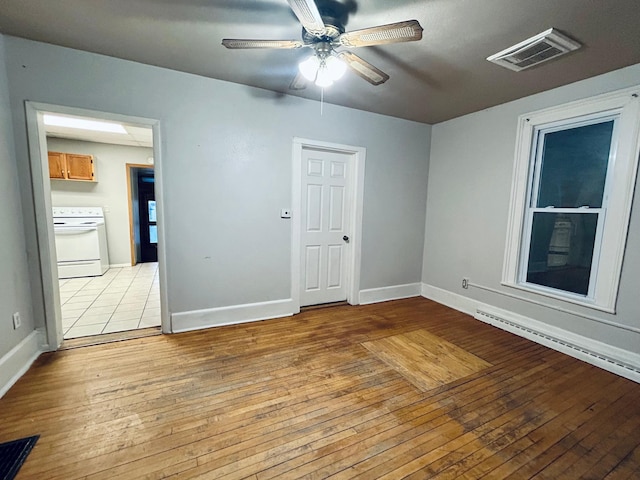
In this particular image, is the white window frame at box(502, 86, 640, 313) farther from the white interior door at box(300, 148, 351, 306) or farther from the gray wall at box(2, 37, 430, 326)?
the white interior door at box(300, 148, 351, 306)

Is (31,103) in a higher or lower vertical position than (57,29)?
lower

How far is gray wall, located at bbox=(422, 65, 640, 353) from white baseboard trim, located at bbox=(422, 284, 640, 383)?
0.06m

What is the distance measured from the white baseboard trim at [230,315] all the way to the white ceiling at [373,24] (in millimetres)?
2401

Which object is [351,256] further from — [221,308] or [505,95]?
[505,95]

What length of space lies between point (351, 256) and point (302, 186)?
1166mm

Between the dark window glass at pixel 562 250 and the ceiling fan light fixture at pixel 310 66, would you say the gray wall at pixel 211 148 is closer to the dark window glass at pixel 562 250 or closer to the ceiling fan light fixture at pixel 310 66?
the ceiling fan light fixture at pixel 310 66

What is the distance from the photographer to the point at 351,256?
378 cm

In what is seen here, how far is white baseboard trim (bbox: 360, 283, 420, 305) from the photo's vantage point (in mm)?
3883

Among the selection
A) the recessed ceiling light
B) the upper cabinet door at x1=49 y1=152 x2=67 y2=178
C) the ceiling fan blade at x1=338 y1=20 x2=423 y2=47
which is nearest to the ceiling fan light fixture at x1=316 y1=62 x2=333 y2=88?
the ceiling fan blade at x1=338 y1=20 x2=423 y2=47

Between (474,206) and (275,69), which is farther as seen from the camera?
(474,206)

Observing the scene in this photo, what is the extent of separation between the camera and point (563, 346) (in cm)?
265

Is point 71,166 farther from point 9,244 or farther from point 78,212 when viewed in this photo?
point 9,244

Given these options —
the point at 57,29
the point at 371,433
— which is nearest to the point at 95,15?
the point at 57,29

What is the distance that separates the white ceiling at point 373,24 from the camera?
1.67 metres
